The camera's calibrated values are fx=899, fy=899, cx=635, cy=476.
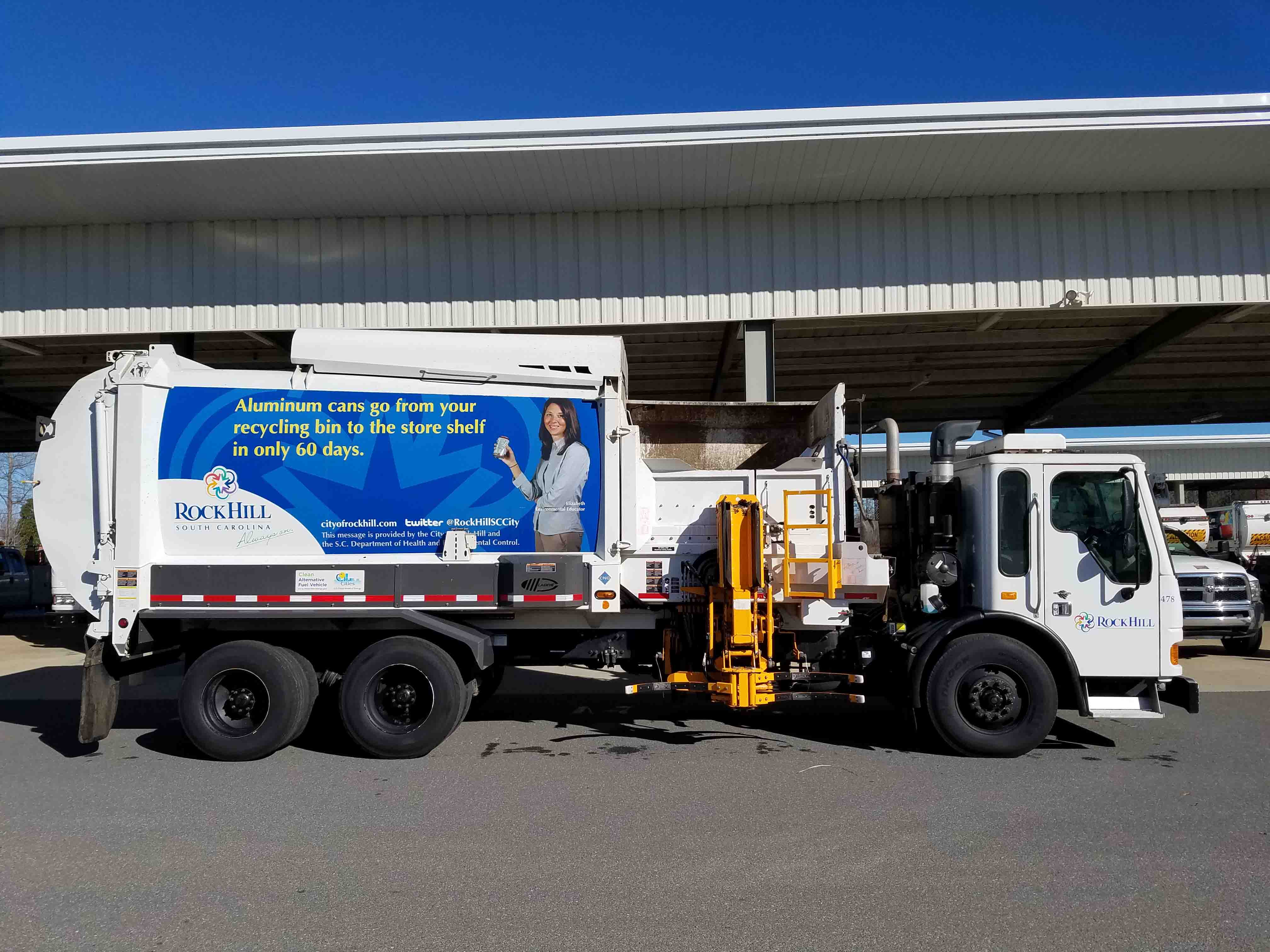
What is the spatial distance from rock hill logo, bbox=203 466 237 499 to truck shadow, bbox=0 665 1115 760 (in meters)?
1.79

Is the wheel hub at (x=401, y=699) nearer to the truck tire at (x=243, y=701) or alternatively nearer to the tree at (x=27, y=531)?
the truck tire at (x=243, y=701)

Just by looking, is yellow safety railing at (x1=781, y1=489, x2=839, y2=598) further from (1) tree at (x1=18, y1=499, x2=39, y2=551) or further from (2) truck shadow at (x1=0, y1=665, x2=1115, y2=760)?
(1) tree at (x1=18, y1=499, x2=39, y2=551)

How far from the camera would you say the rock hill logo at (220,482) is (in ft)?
22.8

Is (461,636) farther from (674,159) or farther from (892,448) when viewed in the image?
(674,159)

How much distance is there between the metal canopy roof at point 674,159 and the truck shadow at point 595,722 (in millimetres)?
5940

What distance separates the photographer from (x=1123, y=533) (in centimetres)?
678

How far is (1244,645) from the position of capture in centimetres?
1301

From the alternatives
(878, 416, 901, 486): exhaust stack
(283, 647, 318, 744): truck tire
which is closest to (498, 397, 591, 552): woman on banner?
A: (283, 647, 318, 744): truck tire

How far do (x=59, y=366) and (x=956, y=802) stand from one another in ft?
52.7

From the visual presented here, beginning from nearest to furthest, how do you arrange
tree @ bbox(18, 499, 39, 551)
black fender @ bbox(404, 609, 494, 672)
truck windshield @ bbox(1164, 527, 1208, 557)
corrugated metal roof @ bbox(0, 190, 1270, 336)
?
black fender @ bbox(404, 609, 494, 672), corrugated metal roof @ bbox(0, 190, 1270, 336), truck windshield @ bbox(1164, 527, 1208, 557), tree @ bbox(18, 499, 39, 551)

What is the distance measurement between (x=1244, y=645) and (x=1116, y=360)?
5.06 m

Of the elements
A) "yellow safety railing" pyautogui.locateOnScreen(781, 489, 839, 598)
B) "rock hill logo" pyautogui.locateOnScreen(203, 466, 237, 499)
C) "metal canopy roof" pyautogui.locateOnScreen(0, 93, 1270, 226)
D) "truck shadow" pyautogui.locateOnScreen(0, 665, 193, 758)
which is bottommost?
"truck shadow" pyautogui.locateOnScreen(0, 665, 193, 758)

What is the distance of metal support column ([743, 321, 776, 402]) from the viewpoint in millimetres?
11469

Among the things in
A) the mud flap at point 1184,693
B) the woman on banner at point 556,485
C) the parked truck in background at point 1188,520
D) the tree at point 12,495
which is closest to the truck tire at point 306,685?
the woman on banner at point 556,485
